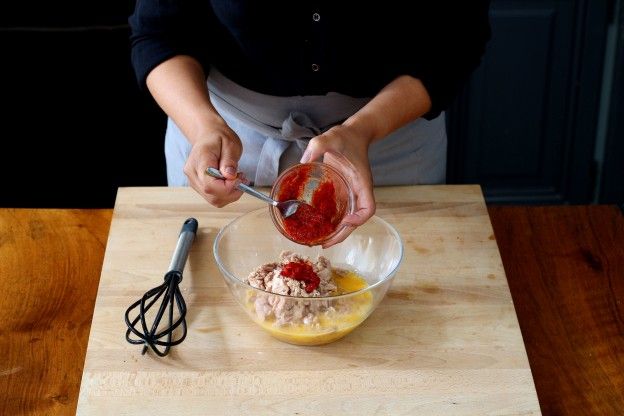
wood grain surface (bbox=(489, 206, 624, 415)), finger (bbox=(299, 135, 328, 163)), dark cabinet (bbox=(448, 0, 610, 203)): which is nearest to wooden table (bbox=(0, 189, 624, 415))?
wood grain surface (bbox=(489, 206, 624, 415))

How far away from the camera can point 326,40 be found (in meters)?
1.31

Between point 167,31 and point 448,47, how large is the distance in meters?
0.46

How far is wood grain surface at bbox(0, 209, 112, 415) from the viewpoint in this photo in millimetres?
1027

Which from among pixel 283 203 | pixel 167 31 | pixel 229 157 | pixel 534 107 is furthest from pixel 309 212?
pixel 534 107

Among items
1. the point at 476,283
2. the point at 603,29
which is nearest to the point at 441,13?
the point at 476,283

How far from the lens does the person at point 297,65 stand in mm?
1299

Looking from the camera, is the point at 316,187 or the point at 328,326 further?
the point at 316,187

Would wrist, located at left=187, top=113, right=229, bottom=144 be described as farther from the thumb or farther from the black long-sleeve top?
the black long-sleeve top

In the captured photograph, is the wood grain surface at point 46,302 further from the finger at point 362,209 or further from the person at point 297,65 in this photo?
the finger at point 362,209

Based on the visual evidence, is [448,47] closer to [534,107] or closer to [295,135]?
[295,135]

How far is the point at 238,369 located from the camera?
1002 millimetres

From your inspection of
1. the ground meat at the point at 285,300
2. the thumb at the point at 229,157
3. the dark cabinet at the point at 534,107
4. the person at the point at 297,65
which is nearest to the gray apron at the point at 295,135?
the person at the point at 297,65

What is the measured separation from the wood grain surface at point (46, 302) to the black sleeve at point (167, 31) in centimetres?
27

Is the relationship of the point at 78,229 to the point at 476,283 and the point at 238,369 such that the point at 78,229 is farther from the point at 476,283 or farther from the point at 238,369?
the point at 476,283
